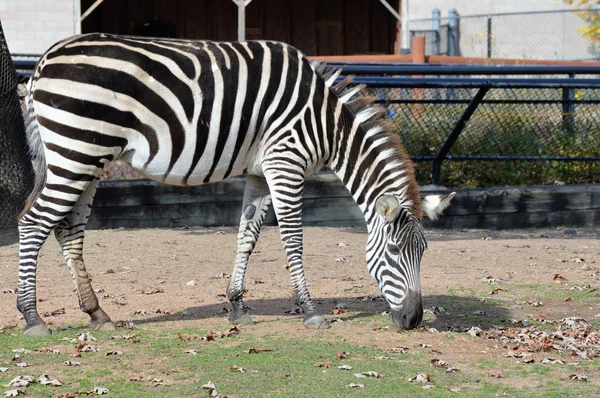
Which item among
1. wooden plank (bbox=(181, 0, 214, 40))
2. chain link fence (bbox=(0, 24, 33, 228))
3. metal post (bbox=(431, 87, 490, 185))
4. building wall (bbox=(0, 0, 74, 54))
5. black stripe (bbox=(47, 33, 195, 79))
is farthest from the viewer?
wooden plank (bbox=(181, 0, 214, 40))

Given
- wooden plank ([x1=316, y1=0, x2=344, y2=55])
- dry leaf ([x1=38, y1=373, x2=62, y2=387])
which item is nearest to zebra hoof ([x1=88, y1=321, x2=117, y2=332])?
dry leaf ([x1=38, y1=373, x2=62, y2=387])

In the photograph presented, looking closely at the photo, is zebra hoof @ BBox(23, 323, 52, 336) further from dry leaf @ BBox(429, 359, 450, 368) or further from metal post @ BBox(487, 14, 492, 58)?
metal post @ BBox(487, 14, 492, 58)

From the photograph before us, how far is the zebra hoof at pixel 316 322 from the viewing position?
282 inches

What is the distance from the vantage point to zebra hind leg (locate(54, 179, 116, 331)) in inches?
277

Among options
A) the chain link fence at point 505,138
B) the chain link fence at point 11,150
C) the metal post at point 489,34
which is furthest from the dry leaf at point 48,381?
the metal post at point 489,34

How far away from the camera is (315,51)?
3044cm

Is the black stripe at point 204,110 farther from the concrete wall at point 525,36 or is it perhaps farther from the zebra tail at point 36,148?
the concrete wall at point 525,36

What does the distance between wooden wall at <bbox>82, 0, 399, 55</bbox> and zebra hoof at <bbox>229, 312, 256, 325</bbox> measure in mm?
23147

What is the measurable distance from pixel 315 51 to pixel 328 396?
84.3ft

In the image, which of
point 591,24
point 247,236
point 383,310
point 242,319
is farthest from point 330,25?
point 242,319

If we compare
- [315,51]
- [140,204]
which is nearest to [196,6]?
[315,51]

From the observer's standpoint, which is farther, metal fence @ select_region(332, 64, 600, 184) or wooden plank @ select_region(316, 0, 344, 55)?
wooden plank @ select_region(316, 0, 344, 55)

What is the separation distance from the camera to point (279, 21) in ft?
99.3

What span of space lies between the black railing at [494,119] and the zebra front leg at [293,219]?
5.86 metres
